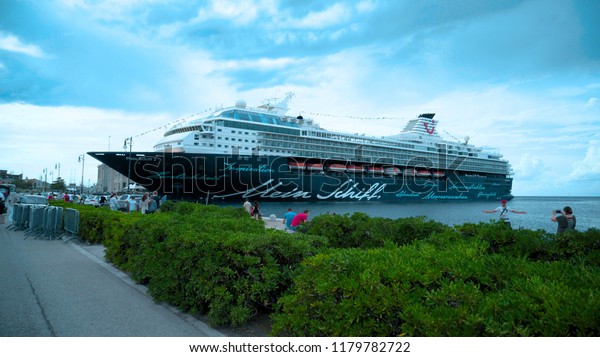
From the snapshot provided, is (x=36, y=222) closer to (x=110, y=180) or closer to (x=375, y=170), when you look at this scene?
(x=375, y=170)

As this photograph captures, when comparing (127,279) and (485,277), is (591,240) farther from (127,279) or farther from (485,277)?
(127,279)

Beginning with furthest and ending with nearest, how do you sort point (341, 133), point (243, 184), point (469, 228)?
1. point (341, 133)
2. point (243, 184)
3. point (469, 228)

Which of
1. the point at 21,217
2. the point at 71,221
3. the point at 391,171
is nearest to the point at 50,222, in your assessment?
the point at 71,221

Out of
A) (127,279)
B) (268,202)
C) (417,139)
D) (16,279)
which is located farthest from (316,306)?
(417,139)

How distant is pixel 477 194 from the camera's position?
70.2 metres

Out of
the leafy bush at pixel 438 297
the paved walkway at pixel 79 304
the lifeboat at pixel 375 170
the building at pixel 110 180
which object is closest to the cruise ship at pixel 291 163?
the lifeboat at pixel 375 170

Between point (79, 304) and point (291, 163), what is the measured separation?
136 feet

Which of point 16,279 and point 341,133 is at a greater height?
point 341,133

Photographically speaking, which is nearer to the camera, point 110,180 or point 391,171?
point 391,171

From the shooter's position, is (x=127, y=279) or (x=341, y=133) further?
(x=341, y=133)

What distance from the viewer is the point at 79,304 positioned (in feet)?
17.5

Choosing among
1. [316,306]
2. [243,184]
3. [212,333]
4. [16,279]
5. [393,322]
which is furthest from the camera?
[243,184]

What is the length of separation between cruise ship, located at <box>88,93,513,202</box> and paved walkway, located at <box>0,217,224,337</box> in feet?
99.8

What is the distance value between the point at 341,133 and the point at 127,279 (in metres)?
49.2
